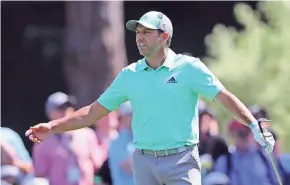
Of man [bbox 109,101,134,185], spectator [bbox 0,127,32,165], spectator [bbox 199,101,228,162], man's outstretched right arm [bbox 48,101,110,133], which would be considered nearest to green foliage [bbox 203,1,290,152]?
spectator [bbox 199,101,228,162]

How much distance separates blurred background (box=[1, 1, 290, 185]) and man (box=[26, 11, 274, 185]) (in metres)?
2.64

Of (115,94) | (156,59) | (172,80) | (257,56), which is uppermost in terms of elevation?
(156,59)

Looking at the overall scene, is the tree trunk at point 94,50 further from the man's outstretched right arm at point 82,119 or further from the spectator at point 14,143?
the man's outstretched right arm at point 82,119

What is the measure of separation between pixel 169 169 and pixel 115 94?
0.65 metres

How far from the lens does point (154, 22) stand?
21.9 feet

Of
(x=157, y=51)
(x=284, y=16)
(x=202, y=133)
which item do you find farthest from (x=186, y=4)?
(x=157, y=51)

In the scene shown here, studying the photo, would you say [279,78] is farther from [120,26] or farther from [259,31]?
[120,26]

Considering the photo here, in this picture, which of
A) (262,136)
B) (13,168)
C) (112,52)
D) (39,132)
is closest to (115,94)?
(39,132)

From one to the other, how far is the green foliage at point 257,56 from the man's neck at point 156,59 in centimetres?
599

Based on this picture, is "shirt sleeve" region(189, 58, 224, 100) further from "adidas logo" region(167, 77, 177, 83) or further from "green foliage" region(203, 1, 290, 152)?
"green foliage" region(203, 1, 290, 152)

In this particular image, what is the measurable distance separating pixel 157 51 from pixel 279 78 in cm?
690

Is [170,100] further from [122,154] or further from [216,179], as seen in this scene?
[122,154]

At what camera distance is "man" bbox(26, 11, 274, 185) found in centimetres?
654

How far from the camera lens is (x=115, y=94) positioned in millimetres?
6855
